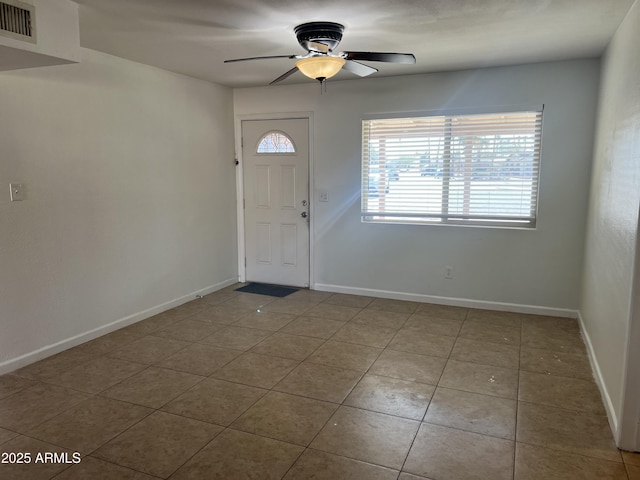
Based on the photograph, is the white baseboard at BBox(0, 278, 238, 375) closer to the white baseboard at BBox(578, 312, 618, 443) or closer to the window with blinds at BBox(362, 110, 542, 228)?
the window with blinds at BBox(362, 110, 542, 228)

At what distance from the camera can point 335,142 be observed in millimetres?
5117

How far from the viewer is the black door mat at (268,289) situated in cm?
532

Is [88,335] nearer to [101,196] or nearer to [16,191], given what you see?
[101,196]

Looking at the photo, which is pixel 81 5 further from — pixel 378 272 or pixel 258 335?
pixel 378 272

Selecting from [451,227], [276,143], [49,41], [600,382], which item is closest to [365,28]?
[49,41]

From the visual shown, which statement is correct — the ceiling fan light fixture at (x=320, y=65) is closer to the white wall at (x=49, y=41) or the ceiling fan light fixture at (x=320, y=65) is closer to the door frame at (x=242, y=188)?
the white wall at (x=49, y=41)

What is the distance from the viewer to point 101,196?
12.7 feet

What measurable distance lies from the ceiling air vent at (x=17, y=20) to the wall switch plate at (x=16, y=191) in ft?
3.70

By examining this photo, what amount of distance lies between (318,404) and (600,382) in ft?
6.15

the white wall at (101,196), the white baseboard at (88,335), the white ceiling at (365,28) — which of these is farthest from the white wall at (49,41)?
the white baseboard at (88,335)

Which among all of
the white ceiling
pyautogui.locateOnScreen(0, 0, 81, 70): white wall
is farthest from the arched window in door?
pyautogui.locateOnScreen(0, 0, 81, 70): white wall

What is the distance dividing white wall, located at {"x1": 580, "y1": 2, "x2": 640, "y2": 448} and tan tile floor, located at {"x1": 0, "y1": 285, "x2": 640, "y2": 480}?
268mm

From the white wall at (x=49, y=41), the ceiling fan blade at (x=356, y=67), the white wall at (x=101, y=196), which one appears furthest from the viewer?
the white wall at (x=101, y=196)

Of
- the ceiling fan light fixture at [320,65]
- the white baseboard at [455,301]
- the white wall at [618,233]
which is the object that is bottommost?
the white baseboard at [455,301]
